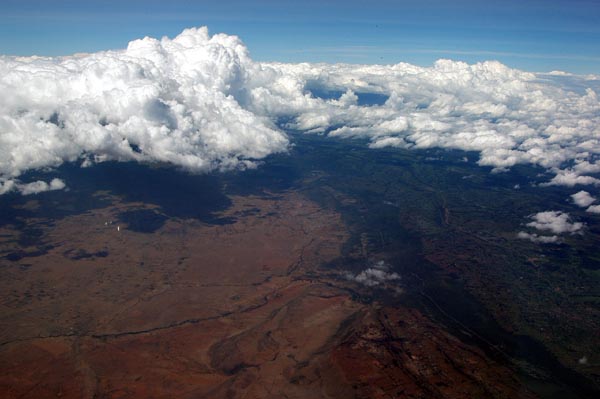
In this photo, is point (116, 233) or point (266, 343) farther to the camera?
point (116, 233)

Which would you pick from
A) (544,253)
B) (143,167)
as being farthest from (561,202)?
(143,167)

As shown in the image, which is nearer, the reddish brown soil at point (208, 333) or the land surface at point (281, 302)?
the reddish brown soil at point (208, 333)

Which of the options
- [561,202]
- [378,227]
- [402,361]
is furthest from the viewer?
[561,202]

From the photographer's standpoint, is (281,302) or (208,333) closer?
(208,333)

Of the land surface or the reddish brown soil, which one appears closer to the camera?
the reddish brown soil

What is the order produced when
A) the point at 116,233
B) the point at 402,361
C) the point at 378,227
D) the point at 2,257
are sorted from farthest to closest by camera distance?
1. the point at 378,227
2. the point at 116,233
3. the point at 2,257
4. the point at 402,361

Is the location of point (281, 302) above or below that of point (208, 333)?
below

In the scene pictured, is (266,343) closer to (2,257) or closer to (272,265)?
(272,265)
